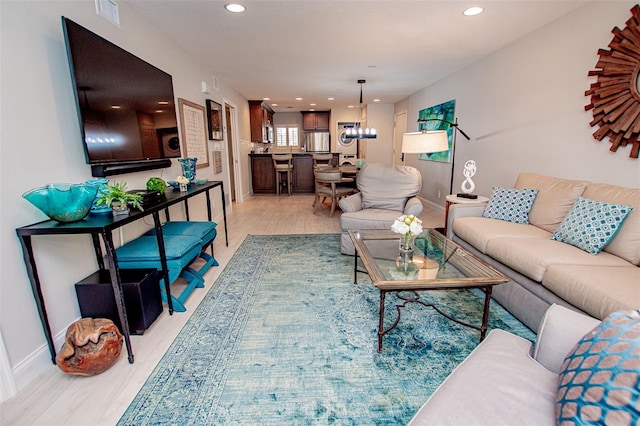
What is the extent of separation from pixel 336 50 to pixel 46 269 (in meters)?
3.44

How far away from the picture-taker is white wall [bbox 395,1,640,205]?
238 cm

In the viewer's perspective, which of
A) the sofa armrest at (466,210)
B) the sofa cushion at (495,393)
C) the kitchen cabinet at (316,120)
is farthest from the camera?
the kitchen cabinet at (316,120)

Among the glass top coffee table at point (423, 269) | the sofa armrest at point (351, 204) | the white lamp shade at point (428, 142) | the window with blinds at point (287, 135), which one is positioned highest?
the window with blinds at point (287, 135)

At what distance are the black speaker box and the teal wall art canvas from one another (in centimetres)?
465

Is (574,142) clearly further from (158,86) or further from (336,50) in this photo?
(158,86)

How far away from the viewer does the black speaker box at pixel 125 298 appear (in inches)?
71.3

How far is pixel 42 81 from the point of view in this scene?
64.6 inches

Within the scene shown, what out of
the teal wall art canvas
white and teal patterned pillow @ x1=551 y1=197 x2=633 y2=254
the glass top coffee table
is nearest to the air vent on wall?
the glass top coffee table

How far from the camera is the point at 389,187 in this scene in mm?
3666

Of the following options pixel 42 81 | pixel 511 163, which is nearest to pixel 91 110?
pixel 42 81

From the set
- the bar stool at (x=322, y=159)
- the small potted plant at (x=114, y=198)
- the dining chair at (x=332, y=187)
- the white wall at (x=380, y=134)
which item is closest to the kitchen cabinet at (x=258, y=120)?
the bar stool at (x=322, y=159)

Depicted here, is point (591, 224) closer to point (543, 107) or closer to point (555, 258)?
point (555, 258)

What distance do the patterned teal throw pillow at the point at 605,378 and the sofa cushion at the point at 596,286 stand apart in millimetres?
738

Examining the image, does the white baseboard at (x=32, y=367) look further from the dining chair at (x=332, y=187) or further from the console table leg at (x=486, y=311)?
the dining chair at (x=332, y=187)
